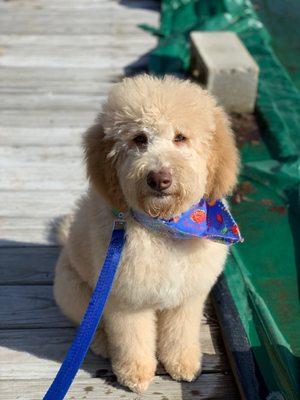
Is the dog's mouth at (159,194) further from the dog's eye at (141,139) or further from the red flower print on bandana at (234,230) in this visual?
the red flower print on bandana at (234,230)

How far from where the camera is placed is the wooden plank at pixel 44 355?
245cm

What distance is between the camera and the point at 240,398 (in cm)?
231

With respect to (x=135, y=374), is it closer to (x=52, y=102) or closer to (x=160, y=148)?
(x=160, y=148)

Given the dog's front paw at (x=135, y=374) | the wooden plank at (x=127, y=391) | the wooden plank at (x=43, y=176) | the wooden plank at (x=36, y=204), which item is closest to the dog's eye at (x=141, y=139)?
the dog's front paw at (x=135, y=374)

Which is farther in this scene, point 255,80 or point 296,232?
point 255,80

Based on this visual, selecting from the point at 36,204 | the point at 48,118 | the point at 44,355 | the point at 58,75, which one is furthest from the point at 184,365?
the point at 58,75

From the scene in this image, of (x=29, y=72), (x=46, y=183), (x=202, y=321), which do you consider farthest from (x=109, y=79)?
(x=202, y=321)

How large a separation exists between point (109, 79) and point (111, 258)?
11.1 feet

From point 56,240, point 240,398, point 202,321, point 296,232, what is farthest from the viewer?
point 296,232

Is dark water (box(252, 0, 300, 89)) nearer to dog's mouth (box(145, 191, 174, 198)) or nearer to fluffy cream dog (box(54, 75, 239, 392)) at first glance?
fluffy cream dog (box(54, 75, 239, 392))

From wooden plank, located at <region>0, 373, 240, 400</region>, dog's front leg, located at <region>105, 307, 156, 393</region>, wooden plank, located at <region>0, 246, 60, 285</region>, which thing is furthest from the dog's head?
wooden plank, located at <region>0, 246, 60, 285</region>

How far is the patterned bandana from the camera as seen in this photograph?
2096mm

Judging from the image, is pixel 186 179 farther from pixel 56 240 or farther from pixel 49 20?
pixel 49 20

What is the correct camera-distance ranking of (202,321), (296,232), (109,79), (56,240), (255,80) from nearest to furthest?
(202,321), (56,240), (296,232), (255,80), (109,79)
